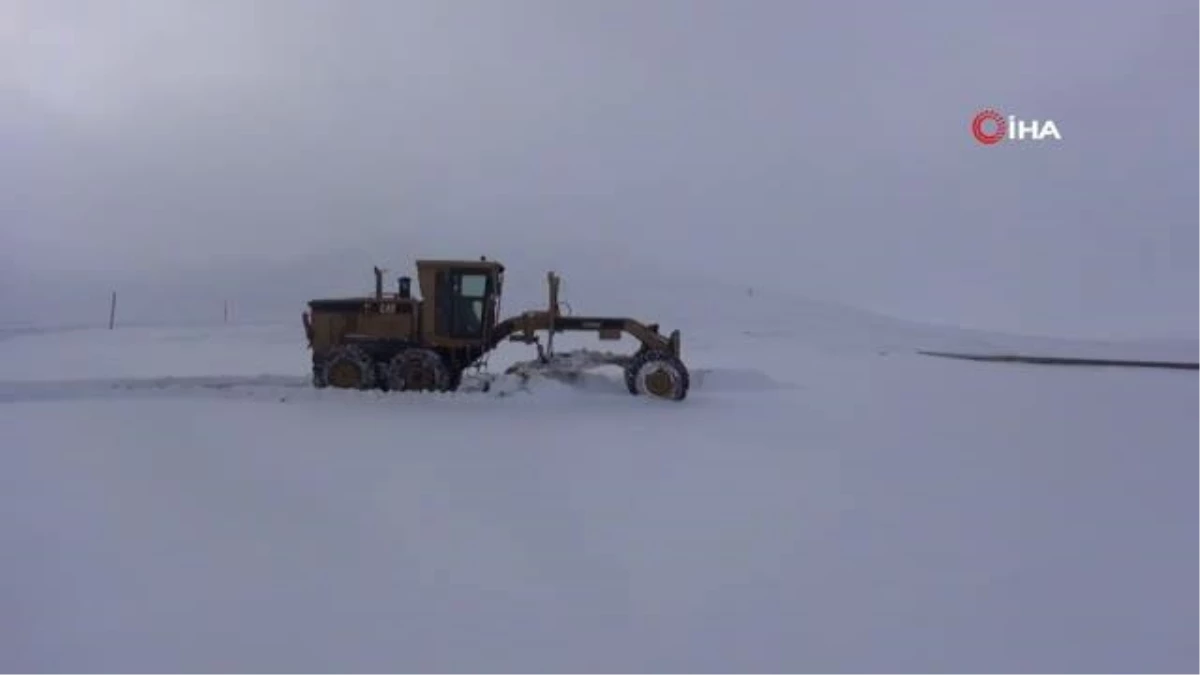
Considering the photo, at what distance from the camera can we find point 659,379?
14.5m

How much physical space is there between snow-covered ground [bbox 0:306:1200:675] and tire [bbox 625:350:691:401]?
224cm

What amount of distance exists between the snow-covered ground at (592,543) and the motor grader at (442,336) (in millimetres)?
2349

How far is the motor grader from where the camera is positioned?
14.6m

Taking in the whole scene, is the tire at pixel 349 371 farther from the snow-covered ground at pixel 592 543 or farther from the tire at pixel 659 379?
the tire at pixel 659 379

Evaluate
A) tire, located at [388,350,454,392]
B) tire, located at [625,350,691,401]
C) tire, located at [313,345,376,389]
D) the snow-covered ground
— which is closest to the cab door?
tire, located at [388,350,454,392]

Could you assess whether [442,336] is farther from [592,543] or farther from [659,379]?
[592,543]

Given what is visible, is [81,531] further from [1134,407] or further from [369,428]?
[1134,407]

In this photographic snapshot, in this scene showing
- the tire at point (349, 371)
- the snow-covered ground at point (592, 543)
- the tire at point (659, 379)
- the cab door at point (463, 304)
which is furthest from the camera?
the cab door at point (463, 304)

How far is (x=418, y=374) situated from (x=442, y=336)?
874mm

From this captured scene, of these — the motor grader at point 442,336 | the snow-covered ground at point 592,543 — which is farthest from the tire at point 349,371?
the snow-covered ground at point 592,543

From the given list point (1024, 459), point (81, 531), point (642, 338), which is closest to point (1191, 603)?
point (1024, 459)

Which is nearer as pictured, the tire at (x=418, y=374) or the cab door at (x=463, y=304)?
the tire at (x=418, y=374)

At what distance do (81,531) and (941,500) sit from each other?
6.21 metres

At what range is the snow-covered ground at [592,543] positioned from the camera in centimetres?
402
